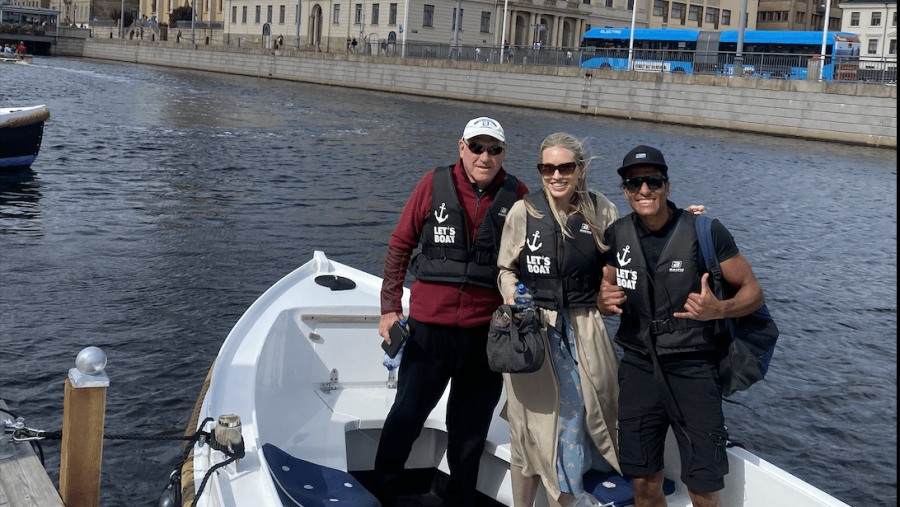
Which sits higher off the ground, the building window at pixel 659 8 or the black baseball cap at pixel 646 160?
the building window at pixel 659 8

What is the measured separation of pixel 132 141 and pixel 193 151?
2373 millimetres

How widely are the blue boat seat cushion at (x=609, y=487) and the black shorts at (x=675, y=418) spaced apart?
415mm

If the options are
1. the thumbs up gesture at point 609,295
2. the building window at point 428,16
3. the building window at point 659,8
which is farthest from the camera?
the building window at point 659,8

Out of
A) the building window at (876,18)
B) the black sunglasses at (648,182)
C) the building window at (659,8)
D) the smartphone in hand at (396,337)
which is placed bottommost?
the smartphone in hand at (396,337)

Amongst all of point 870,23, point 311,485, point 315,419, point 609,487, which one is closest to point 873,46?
point 870,23

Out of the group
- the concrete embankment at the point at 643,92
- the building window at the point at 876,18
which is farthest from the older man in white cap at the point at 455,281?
the building window at the point at 876,18

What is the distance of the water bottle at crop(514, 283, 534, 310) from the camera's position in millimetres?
4316

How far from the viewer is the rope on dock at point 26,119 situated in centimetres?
2039

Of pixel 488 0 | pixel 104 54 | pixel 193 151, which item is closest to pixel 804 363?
pixel 193 151

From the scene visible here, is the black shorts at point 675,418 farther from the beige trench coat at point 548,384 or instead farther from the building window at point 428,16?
the building window at point 428,16

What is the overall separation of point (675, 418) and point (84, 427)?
268 cm

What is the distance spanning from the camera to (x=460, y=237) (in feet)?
→ 15.3

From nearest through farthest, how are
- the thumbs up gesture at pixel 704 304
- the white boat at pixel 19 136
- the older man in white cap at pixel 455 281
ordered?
the thumbs up gesture at pixel 704 304, the older man in white cap at pixel 455 281, the white boat at pixel 19 136

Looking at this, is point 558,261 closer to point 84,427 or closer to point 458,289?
point 458,289
